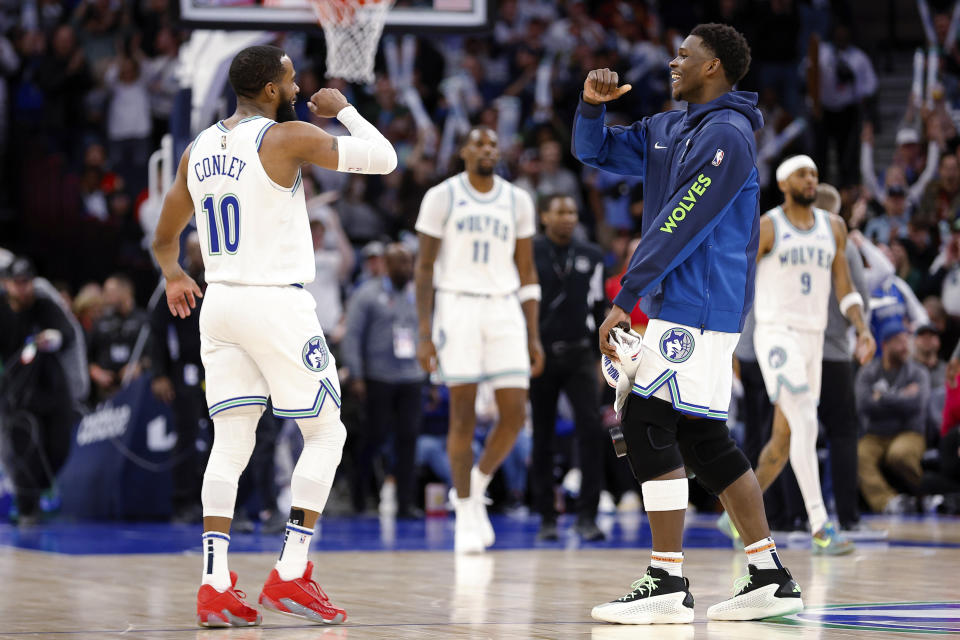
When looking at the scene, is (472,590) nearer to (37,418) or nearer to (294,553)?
(294,553)

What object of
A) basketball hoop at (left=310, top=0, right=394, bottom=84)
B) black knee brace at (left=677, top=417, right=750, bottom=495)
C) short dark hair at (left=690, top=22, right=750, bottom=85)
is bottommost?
black knee brace at (left=677, top=417, right=750, bottom=495)

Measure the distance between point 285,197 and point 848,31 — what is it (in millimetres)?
14909

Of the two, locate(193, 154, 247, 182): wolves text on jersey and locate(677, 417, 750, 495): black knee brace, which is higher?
locate(193, 154, 247, 182): wolves text on jersey

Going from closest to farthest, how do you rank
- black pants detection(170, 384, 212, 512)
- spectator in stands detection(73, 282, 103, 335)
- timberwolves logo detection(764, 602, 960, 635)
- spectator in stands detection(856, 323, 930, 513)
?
timberwolves logo detection(764, 602, 960, 635) → black pants detection(170, 384, 212, 512) → spectator in stands detection(856, 323, 930, 513) → spectator in stands detection(73, 282, 103, 335)

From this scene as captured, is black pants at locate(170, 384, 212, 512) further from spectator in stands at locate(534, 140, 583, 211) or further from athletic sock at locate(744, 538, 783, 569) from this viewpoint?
athletic sock at locate(744, 538, 783, 569)

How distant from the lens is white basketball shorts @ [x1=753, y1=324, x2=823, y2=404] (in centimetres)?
890

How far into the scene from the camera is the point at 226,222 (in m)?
5.74

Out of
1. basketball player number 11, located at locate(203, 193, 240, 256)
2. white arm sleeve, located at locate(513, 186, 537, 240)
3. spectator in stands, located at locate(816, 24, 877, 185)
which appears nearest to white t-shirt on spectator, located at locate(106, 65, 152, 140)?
spectator in stands, located at locate(816, 24, 877, 185)

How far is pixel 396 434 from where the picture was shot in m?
13.3

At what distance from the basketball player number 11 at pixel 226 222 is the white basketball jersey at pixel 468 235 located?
12.1ft

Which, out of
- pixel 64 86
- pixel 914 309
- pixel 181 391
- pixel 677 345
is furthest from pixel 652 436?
pixel 64 86

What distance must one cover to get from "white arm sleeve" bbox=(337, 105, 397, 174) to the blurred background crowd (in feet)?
19.8

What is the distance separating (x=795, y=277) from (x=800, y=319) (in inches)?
10.9

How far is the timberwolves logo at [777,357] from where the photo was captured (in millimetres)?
8922
